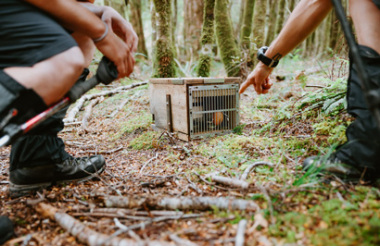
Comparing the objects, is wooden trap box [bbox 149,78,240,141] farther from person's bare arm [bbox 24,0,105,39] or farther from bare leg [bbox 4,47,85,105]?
bare leg [bbox 4,47,85,105]

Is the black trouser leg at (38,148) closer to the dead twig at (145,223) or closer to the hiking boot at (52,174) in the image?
the hiking boot at (52,174)

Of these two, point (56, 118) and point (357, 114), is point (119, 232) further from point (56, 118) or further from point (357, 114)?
point (357, 114)

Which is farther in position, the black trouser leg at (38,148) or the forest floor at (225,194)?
the black trouser leg at (38,148)

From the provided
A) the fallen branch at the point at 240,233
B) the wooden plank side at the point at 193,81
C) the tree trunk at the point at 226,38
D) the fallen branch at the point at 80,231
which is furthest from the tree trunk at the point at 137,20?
the fallen branch at the point at 240,233

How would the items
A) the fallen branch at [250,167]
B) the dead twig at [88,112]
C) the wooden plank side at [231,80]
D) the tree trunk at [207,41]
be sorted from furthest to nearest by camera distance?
Answer: the tree trunk at [207,41] → the dead twig at [88,112] → the wooden plank side at [231,80] → the fallen branch at [250,167]

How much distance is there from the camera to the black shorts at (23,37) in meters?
1.33

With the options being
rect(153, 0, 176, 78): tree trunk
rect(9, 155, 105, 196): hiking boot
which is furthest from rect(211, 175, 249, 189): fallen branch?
rect(153, 0, 176, 78): tree trunk

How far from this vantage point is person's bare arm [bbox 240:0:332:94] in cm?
182

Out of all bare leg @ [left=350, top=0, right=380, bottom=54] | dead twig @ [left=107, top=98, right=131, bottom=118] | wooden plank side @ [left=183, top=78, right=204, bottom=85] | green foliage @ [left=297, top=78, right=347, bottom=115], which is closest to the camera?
bare leg @ [left=350, top=0, right=380, bottom=54]

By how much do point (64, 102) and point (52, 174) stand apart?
700 mm

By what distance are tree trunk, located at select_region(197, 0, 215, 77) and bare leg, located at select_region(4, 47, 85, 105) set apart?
3.64 metres

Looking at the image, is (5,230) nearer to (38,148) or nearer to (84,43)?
(38,148)

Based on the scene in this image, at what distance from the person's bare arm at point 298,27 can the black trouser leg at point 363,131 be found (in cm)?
47

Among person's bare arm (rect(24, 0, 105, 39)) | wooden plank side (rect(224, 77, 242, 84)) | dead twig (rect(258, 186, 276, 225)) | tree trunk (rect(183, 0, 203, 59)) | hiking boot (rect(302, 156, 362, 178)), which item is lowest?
dead twig (rect(258, 186, 276, 225))
